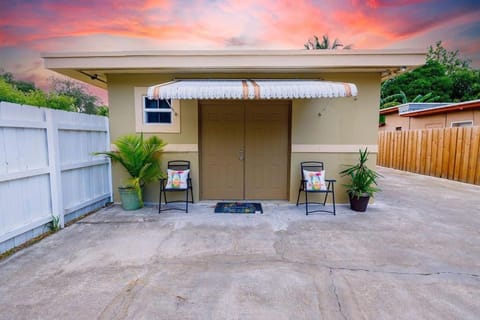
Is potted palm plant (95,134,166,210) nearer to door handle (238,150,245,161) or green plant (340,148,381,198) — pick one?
door handle (238,150,245,161)

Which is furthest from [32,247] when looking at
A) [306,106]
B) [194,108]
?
[306,106]

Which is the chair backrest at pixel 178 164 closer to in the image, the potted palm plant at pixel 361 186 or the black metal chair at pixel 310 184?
the black metal chair at pixel 310 184

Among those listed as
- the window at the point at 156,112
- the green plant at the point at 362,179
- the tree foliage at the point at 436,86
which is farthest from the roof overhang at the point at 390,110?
the window at the point at 156,112

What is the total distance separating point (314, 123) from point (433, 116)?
10663 millimetres

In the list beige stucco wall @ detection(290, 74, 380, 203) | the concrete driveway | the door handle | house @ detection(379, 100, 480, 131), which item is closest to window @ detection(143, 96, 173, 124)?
the door handle

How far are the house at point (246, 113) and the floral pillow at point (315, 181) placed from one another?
0.59m

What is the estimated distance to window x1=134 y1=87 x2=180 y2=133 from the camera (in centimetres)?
568

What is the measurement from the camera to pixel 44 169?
3.95 metres

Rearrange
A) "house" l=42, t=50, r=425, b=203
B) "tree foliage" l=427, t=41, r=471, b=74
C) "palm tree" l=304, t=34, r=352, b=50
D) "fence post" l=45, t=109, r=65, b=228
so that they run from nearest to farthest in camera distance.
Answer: "fence post" l=45, t=109, r=65, b=228 → "house" l=42, t=50, r=425, b=203 → "palm tree" l=304, t=34, r=352, b=50 → "tree foliage" l=427, t=41, r=471, b=74

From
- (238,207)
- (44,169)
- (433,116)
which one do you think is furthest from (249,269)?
(433,116)

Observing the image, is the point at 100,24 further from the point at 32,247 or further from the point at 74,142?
the point at 32,247

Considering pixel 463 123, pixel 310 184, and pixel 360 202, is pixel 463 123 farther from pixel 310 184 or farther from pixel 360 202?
pixel 310 184

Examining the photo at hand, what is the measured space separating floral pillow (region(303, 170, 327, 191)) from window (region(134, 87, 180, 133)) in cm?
332

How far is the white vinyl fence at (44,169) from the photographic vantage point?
3342mm
